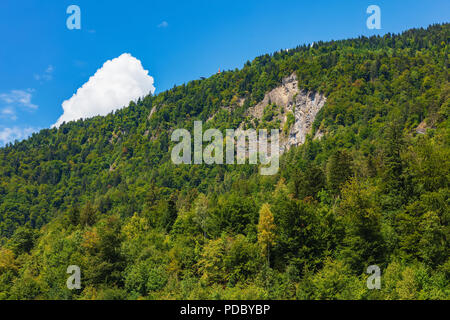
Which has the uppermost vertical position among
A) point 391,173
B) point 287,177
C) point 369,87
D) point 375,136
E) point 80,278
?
point 369,87

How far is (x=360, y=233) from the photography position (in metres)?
40.9

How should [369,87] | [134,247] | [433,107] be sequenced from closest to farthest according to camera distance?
[134,247], [433,107], [369,87]

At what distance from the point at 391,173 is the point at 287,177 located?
50.1 m

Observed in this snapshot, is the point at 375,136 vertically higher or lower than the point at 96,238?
higher

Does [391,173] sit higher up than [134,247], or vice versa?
[391,173]

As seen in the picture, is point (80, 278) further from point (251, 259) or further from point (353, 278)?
point (353, 278)

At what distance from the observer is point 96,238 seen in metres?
50.2

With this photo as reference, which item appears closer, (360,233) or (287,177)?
(360,233)

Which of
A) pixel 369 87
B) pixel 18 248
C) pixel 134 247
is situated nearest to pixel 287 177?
pixel 134 247
